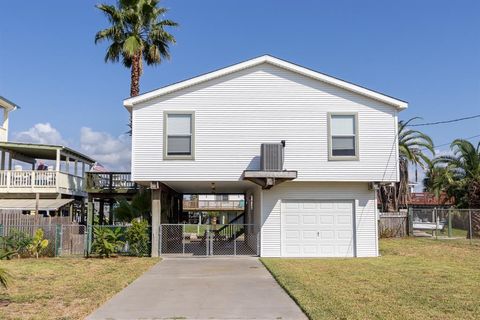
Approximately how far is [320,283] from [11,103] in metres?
24.2

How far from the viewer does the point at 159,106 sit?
17672mm

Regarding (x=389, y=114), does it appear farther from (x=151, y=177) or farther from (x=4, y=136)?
(x=4, y=136)

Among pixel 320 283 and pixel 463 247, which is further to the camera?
pixel 463 247

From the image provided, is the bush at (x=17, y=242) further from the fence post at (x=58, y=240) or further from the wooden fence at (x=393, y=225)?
the wooden fence at (x=393, y=225)

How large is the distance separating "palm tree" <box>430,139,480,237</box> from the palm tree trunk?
20575 millimetres

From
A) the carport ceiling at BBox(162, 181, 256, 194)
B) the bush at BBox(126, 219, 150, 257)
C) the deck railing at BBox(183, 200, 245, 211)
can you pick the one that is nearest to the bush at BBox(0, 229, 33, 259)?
the bush at BBox(126, 219, 150, 257)

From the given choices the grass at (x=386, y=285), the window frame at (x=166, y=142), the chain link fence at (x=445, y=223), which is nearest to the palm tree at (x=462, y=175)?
the chain link fence at (x=445, y=223)

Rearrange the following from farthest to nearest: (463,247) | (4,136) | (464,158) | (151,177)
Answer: (464,158) < (4,136) < (463,247) < (151,177)

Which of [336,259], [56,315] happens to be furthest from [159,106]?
[56,315]

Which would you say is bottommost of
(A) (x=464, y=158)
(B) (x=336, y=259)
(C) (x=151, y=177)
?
(B) (x=336, y=259)

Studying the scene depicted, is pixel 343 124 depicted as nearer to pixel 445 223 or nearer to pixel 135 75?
pixel 135 75

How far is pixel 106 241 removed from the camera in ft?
57.3

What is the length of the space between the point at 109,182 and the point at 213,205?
26.4 meters

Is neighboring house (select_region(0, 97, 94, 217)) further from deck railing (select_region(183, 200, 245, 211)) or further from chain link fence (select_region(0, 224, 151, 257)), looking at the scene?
deck railing (select_region(183, 200, 245, 211))
